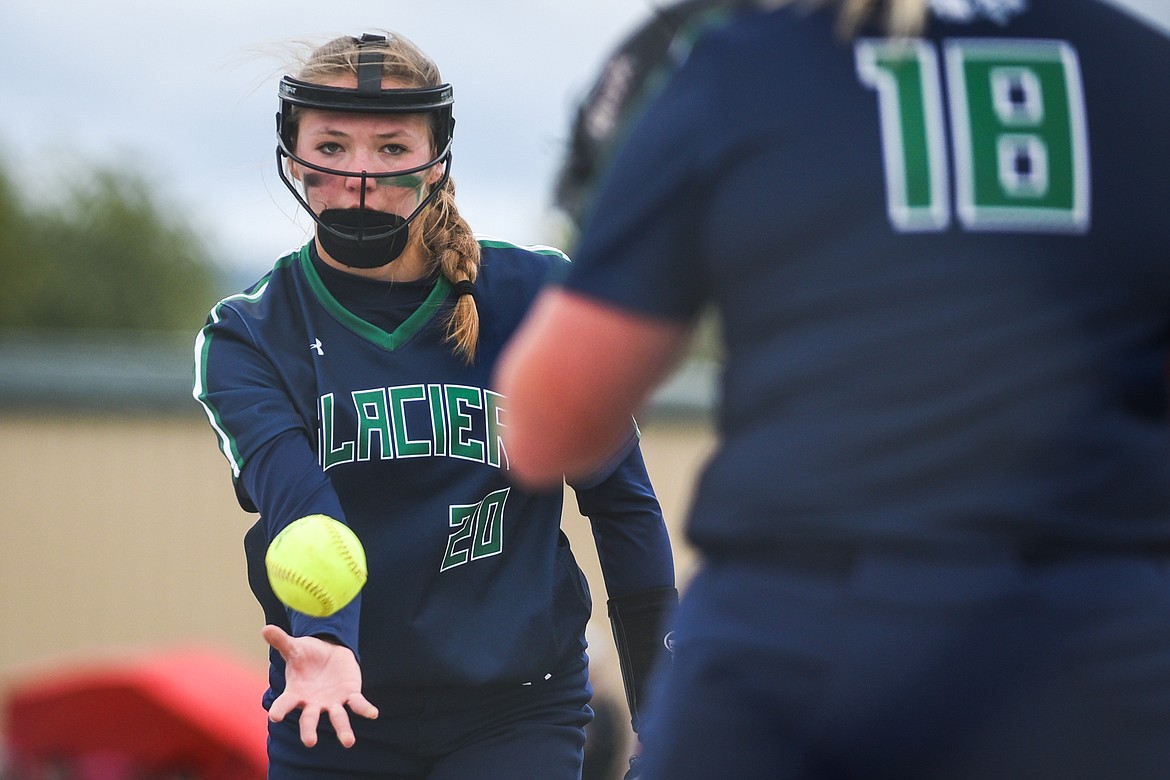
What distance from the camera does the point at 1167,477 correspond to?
1.69 m

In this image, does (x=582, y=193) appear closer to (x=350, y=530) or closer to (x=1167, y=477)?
(x=1167, y=477)

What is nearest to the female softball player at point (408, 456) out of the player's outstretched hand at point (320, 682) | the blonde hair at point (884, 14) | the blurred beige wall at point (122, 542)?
the player's outstretched hand at point (320, 682)

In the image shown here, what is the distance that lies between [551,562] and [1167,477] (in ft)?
6.50

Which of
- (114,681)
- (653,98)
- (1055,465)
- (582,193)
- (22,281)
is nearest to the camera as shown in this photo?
(1055,465)

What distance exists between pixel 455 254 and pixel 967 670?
2.22 metres

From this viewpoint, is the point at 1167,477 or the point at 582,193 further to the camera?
the point at 582,193

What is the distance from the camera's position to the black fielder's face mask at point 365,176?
137 inches

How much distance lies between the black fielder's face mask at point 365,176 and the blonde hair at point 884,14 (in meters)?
1.86

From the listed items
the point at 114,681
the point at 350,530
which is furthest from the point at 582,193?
the point at 114,681

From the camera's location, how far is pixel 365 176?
11.4 feet

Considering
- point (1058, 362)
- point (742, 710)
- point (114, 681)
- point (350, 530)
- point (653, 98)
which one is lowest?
point (114, 681)

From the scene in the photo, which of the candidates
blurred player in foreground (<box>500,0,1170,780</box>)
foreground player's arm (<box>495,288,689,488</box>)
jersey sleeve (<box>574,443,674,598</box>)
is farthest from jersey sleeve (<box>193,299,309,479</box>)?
blurred player in foreground (<box>500,0,1170,780</box>)

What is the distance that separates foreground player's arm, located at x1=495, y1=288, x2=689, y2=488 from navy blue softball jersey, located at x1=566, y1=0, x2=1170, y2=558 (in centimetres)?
4

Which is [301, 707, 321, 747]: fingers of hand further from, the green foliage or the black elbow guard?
the green foliage
